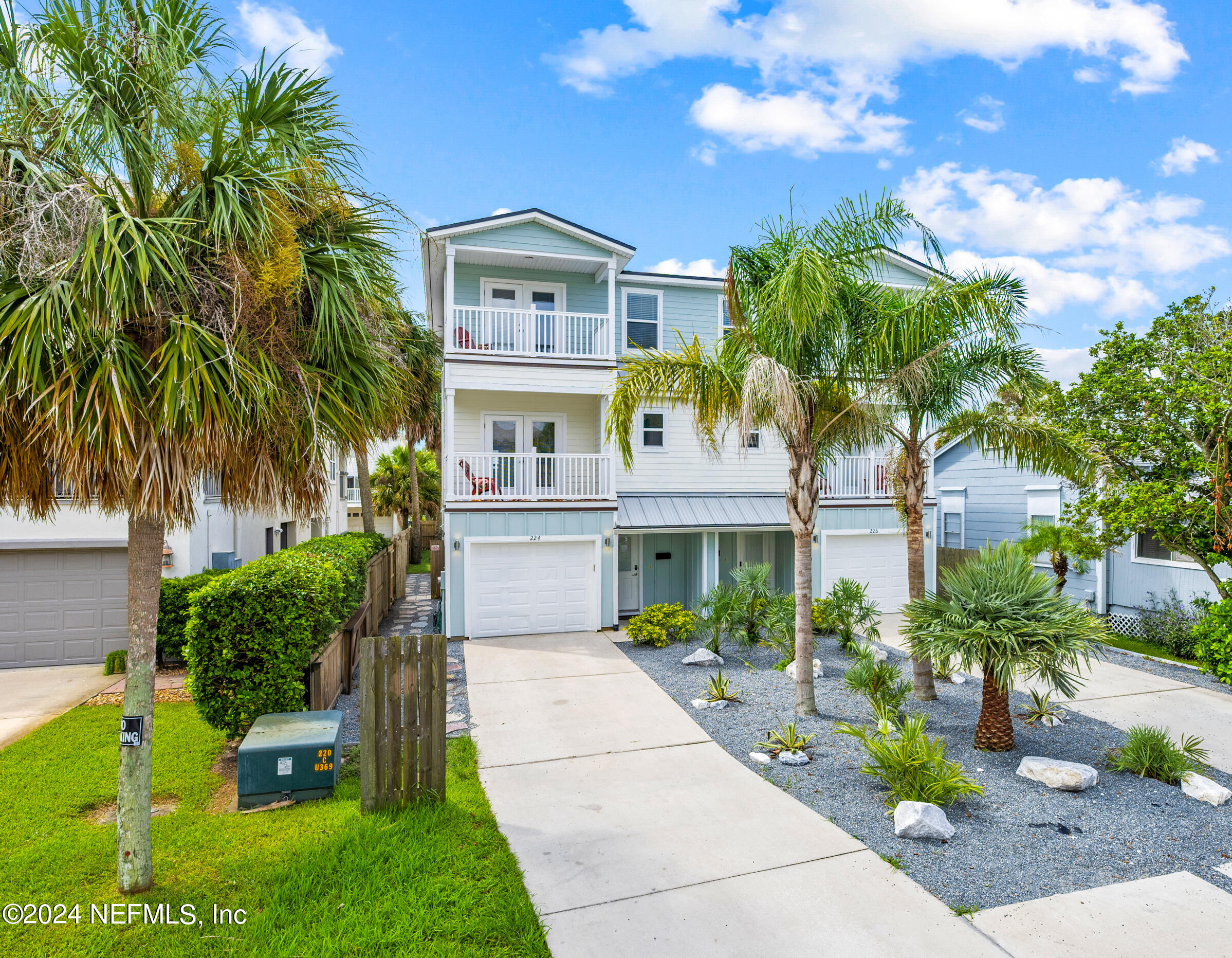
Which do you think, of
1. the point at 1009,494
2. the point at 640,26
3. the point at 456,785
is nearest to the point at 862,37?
the point at 640,26

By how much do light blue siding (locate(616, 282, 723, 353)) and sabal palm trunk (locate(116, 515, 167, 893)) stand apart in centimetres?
1246

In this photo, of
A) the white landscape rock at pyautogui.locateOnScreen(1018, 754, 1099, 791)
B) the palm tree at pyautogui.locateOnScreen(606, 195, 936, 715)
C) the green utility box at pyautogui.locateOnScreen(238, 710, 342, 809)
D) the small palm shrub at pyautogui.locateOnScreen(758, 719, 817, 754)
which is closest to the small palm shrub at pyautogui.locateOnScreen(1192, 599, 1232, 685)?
the white landscape rock at pyautogui.locateOnScreen(1018, 754, 1099, 791)

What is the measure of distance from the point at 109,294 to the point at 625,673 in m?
8.63

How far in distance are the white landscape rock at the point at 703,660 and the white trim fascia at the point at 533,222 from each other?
330 inches

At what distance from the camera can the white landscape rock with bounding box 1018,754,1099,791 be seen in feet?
19.8

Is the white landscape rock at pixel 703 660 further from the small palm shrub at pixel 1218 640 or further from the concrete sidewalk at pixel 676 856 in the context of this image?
the small palm shrub at pixel 1218 640

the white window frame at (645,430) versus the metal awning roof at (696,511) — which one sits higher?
the white window frame at (645,430)

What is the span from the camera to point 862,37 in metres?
9.19

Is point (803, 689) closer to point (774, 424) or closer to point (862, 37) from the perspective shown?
point (774, 424)

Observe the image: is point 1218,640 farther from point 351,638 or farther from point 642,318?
point 351,638

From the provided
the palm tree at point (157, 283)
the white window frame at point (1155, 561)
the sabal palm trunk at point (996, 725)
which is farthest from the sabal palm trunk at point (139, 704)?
the white window frame at point (1155, 561)

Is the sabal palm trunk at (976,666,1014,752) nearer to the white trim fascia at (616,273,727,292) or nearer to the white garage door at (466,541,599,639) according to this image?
the white garage door at (466,541,599,639)

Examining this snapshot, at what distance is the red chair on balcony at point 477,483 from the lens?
1300cm

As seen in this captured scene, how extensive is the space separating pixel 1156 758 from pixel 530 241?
12904 millimetres
